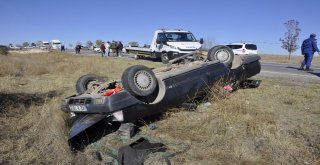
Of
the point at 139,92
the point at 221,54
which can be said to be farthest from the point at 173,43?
the point at 139,92

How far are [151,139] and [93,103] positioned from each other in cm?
103

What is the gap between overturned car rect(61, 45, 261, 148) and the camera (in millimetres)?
4996

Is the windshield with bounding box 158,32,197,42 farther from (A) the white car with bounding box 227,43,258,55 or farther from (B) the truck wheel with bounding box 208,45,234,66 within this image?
(B) the truck wheel with bounding box 208,45,234,66

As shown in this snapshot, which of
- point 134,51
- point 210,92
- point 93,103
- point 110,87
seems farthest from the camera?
point 134,51

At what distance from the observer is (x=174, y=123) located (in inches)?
220

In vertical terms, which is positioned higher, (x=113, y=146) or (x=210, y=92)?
(x=210, y=92)

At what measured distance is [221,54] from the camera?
7.16 meters

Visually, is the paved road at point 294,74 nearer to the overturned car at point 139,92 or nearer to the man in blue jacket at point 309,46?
the man in blue jacket at point 309,46

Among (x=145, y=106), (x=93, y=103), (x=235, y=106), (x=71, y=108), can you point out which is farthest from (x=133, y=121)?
(x=235, y=106)

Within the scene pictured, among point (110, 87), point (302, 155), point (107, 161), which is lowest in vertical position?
point (107, 161)

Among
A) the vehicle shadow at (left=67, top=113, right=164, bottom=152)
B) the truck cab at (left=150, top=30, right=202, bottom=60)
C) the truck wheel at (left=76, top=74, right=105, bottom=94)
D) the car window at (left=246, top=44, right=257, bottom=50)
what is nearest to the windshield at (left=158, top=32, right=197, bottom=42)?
the truck cab at (left=150, top=30, right=202, bottom=60)

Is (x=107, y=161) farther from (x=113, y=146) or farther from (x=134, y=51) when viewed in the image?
(x=134, y=51)

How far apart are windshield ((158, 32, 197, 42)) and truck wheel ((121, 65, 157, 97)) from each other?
13191 mm

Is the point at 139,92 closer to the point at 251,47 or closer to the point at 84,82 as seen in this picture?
the point at 84,82
